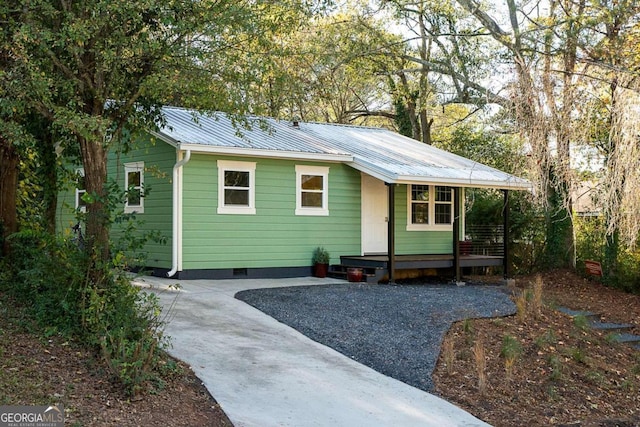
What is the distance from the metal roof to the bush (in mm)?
5350

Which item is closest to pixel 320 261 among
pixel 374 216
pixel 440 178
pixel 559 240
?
pixel 374 216

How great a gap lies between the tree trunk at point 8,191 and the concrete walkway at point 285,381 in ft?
8.76

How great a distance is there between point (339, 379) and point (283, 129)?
10549 mm

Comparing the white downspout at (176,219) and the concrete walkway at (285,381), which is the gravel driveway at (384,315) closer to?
the concrete walkway at (285,381)

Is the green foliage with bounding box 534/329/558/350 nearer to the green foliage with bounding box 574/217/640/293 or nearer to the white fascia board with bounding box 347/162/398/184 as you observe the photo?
the green foliage with bounding box 574/217/640/293

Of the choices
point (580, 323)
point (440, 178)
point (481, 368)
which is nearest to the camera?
point (481, 368)

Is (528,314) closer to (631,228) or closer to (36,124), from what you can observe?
(631,228)

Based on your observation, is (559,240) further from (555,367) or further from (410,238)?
(555,367)

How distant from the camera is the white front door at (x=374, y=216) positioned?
16.0m

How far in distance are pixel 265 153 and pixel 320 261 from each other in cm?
282

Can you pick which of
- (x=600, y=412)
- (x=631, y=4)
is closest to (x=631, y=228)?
(x=600, y=412)

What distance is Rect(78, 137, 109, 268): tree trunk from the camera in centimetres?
695

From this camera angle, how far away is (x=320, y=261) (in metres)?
14.9

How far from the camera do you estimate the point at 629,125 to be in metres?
8.92
